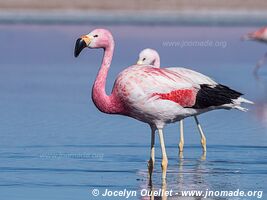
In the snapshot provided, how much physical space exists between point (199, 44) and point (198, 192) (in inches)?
731

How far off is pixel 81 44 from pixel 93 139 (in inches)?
91.6

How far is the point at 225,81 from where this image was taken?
19.3 m

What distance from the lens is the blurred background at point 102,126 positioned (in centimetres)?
1045

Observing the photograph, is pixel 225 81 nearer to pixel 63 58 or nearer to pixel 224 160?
pixel 63 58

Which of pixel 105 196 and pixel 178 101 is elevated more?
pixel 178 101

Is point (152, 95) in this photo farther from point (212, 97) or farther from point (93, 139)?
point (93, 139)

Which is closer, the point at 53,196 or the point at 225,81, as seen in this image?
the point at 53,196

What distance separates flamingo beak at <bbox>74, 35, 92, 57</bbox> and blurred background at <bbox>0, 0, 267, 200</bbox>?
1.14 m

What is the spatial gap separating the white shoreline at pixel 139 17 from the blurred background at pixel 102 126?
4738 mm

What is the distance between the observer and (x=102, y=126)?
14.1 m

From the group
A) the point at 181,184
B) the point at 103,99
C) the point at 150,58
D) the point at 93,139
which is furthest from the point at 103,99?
the point at 150,58

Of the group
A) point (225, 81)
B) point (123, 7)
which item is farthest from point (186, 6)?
point (225, 81)

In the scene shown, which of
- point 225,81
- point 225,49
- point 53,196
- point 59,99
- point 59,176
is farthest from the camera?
point 225,49

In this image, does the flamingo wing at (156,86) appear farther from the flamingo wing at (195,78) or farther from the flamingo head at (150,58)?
the flamingo head at (150,58)
